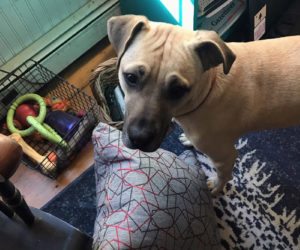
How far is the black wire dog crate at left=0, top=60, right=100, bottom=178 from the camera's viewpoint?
2.10 metres

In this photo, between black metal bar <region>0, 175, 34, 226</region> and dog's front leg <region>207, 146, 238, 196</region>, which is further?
dog's front leg <region>207, 146, 238, 196</region>

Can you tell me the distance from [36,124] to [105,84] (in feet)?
1.85

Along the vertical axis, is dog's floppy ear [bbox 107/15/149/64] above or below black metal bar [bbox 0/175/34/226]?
above

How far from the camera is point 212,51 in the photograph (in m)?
1.24

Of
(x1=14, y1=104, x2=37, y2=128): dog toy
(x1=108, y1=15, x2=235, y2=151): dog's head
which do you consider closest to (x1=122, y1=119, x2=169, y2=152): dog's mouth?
(x1=108, y1=15, x2=235, y2=151): dog's head

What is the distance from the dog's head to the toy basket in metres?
0.73

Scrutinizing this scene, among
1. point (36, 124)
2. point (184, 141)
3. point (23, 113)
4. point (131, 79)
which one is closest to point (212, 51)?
point (131, 79)

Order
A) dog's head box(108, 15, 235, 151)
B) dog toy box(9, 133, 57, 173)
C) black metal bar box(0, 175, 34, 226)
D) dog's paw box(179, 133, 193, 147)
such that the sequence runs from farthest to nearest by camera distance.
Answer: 1. dog's paw box(179, 133, 193, 147)
2. dog toy box(9, 133, 57, 173)
3. dog's head box(108, 15, 235, 151)
4. black metal bar box(0, 175, 34, 226)

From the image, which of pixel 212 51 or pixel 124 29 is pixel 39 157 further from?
pixel 212 51

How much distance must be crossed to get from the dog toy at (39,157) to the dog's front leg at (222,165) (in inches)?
42.9

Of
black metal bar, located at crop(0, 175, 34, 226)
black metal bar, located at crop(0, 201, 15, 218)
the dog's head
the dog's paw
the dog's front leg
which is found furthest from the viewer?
the dog's paw

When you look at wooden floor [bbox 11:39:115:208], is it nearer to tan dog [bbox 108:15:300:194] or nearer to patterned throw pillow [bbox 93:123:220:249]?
patterned throw pillow [bbox 93:123:220:249]

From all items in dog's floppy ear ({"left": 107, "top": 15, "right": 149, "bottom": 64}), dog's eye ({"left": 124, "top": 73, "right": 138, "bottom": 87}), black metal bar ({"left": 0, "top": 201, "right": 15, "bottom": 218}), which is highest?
dog's floppy ear ({"left": 107, "top": 15, "right": 149, "bottom": 64})

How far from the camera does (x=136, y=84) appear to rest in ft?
4.20
